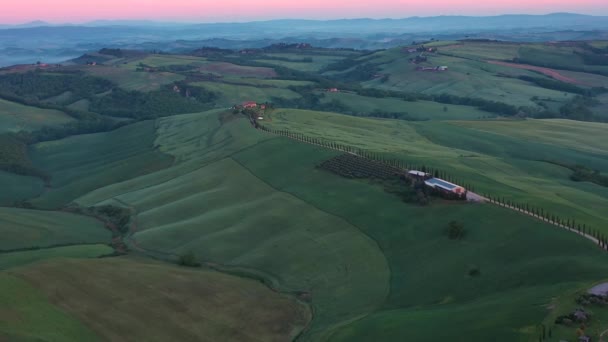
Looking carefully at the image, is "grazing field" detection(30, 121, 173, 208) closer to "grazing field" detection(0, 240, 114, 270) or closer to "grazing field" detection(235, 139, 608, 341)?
"grazing field" detection(0, 240, 114, 270)

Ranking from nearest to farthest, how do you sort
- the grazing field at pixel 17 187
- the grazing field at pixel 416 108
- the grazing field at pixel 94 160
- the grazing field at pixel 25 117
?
the grazing field at pixel 17 187
the grazing field at pixel 94 160
the grazing field at pixel 25 117
the grazing field at pixel 416 108

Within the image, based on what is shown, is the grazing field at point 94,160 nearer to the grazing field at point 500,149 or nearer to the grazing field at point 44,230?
the grazing field at point 44,230

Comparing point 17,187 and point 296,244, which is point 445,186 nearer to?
point 296,244

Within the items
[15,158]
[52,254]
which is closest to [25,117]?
[15,158]

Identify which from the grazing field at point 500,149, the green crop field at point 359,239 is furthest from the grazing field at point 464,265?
the grazing field at point 500,149

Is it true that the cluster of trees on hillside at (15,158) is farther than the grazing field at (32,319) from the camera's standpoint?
Yes

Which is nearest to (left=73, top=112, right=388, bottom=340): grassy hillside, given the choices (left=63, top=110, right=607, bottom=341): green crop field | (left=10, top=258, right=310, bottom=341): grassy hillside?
(left=63, top=110, right=607, bottom=341): green crop field
